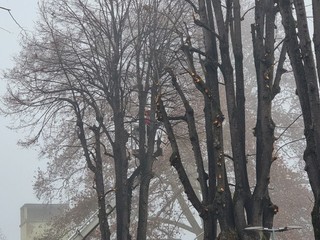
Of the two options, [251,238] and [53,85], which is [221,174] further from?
[53,85]

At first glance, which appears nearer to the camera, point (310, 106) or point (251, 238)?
point (310, 106)

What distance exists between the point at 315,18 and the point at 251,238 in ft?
12.6

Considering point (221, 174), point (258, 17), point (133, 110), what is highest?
point (133, 110)

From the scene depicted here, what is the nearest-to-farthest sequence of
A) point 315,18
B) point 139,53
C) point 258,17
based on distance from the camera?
point 315,18, point 258,17, point 139,53

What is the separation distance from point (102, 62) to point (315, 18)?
9.59m

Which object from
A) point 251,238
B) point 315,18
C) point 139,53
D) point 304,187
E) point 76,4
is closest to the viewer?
point 315,18

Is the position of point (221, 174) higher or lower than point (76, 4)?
lower

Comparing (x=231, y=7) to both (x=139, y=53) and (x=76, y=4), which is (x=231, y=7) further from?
(x=76, y=4)

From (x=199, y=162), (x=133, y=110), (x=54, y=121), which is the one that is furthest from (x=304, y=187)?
(x=199, y=162)

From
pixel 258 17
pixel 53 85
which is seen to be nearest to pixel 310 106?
pixel 258 17

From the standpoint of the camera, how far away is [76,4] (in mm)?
17094

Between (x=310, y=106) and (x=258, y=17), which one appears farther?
(x=258, y=17)

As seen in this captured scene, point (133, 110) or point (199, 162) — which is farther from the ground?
point (133, 110)

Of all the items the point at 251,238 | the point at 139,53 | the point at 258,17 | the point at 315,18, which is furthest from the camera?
the point at 139,53
